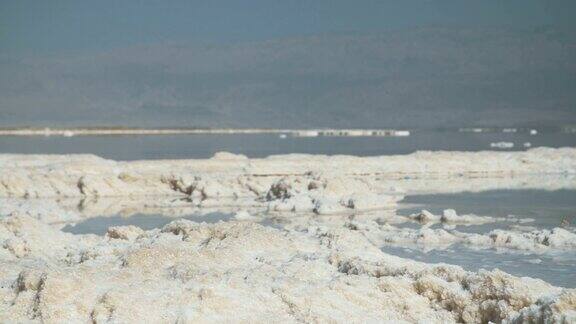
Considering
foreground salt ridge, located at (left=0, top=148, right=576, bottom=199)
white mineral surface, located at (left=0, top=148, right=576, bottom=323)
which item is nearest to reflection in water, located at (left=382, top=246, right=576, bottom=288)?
white mineral surface, located at (left=0, top=148, right=576, bottom=323)

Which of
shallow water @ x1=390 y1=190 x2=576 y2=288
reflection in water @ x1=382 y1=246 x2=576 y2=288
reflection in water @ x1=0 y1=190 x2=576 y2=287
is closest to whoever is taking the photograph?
reflection in water @ x1=382 y1=246 x2=576 y2=288

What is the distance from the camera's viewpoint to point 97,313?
26.0 feet

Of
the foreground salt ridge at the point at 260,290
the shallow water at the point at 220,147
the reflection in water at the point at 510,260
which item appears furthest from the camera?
the shallow water at the point at 220,147

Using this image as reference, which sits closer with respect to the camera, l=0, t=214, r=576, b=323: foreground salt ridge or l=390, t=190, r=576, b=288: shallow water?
l=0, t=214, r=576, b=323: foreground salt ridge

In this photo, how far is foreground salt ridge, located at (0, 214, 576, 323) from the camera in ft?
26.0

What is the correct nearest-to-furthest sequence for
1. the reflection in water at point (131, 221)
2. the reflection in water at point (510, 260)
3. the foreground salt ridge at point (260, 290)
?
the foreground salt ridge at point (260, 290)
the reflection in water at point (510, 260)
the reflection in water at point (131, 221)

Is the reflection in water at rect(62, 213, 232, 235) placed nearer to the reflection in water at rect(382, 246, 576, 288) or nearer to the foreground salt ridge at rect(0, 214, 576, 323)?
the reflection in water at rect(382, 246, 576, 288)

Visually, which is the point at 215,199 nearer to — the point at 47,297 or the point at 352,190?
the point at 352,190

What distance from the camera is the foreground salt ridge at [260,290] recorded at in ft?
26.0

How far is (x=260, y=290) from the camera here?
27.4ft

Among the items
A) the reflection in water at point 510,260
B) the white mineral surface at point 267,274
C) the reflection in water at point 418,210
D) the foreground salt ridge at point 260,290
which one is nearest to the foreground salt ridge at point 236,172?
the reflection in water at point 418,210

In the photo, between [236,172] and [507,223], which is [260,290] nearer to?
[507,223]

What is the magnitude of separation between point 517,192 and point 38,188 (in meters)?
14.5

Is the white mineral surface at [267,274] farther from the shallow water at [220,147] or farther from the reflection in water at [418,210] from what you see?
the shallow water at [220,147]
